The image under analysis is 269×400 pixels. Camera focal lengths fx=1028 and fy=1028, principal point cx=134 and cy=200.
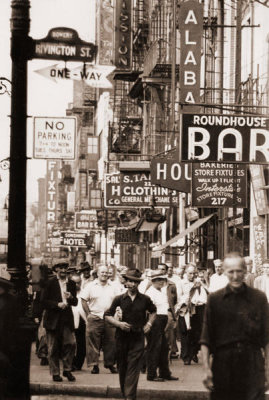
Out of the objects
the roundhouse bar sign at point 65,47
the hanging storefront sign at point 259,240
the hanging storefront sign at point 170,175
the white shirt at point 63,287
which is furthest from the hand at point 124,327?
the hanging storefront sign at point 170,175

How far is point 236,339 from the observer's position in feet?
27.4

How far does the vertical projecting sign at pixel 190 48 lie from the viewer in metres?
28.0

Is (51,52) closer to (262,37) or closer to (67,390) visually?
(67,390)

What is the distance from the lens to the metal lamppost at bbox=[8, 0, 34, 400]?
10.9 meters

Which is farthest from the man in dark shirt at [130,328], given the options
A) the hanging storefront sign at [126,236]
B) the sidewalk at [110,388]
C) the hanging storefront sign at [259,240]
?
the hanging storefront sign at [126,236]

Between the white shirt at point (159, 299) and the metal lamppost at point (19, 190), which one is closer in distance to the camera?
the metal lamppost at point (19, 190)

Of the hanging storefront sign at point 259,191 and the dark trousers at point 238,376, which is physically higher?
the hanging storefront sign at point 259,191

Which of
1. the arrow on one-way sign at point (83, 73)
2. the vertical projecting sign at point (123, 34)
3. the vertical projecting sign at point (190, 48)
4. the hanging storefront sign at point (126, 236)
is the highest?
the vertical projecting sign at point (123, 34)

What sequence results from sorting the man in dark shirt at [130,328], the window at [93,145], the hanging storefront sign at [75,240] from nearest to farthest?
1. the man in dark shirt at [130,328]
2. the hanging storefront sign at [75,240]
3. the window at [93,145]

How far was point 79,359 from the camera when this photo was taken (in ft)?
61.1

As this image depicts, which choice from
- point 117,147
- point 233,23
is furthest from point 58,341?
point 117,147

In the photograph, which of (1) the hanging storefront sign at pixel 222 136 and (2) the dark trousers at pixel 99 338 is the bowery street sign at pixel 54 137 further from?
(2) the dark trousers at pixel 99 338

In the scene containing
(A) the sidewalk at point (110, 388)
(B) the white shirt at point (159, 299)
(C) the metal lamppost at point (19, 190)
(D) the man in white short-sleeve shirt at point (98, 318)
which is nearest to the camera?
(C) the metal lamppost at point (19, 190)

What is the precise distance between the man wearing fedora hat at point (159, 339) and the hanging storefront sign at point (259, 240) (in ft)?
27.3
